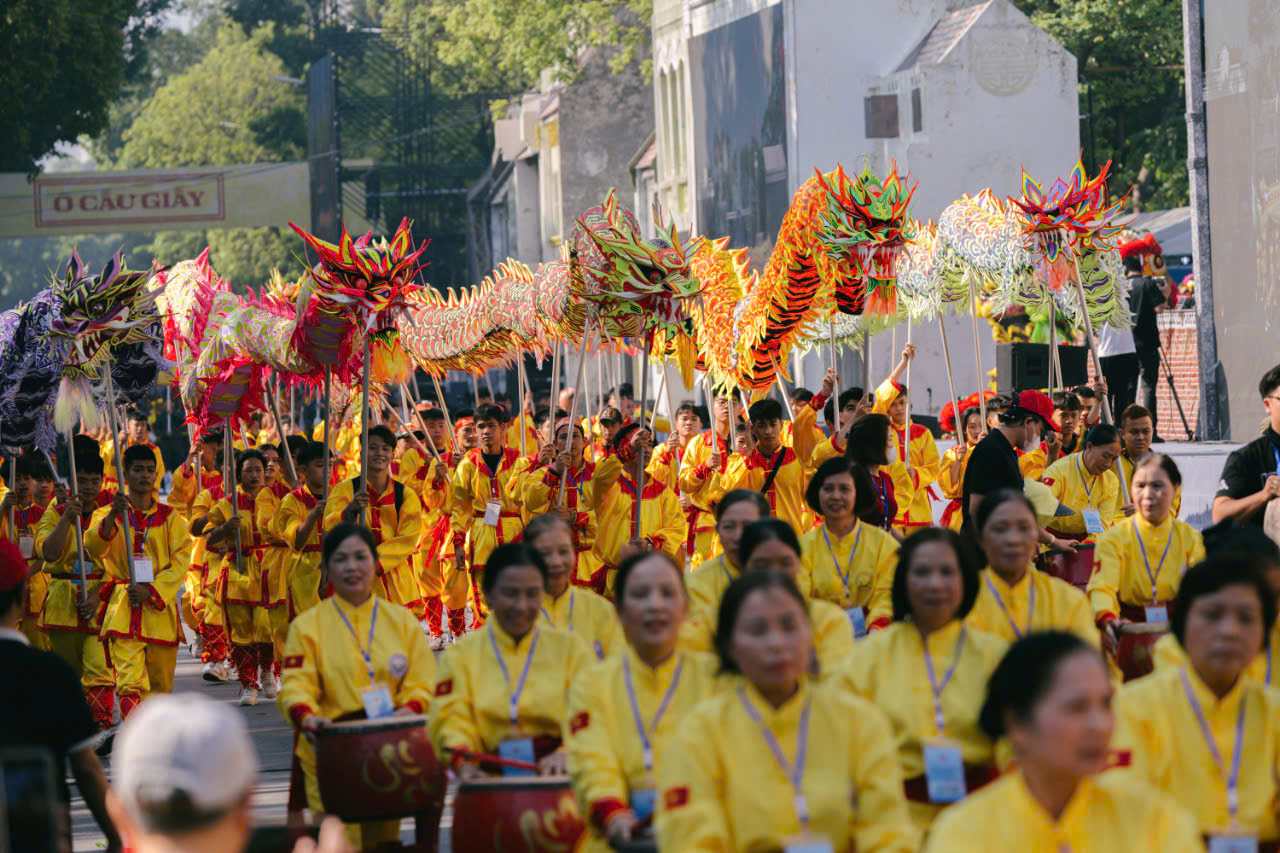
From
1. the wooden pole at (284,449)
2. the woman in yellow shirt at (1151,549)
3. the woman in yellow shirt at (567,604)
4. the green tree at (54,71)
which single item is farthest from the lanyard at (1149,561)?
the green tree at (54,71)

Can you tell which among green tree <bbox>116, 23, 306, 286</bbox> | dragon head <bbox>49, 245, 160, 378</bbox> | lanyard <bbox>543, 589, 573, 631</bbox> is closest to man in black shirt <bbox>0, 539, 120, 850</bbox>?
lanyard <bbox>543, 589, 573, 631</bbox>

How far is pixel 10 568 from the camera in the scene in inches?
266

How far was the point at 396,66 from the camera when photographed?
5572cm

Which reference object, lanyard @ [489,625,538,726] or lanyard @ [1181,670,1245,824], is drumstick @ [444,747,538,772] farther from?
lanyard @ [1181,670,1245,824]

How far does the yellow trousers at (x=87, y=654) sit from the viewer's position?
40.2 ft

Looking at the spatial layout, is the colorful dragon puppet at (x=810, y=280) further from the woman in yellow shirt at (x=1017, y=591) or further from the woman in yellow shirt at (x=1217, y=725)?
the woman in yellow shirt at (x=1217, y=725)

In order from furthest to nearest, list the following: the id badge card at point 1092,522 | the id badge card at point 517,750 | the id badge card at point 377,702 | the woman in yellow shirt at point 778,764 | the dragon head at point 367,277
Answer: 1. the dragon head at point 367,277
2. the id badge card at point 1092,522
3. the id badge card at point 377,702
4. the id badge card at point 517,750
5. the woman in yellow shirt at point 778,764

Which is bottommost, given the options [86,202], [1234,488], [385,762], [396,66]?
[385,762]

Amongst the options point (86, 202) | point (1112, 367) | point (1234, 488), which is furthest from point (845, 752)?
point (86, 202)

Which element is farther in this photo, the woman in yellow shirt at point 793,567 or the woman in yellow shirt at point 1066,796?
the woman in yellow shirt at point 793,567

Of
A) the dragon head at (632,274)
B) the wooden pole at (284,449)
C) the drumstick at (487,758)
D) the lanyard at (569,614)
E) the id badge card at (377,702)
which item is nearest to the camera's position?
the drumstick at (487,758)

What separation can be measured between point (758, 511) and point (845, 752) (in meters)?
3.58

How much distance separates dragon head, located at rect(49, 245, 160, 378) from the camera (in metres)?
12.4

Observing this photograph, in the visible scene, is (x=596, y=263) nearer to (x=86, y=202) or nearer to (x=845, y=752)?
(x=845, y=752)
